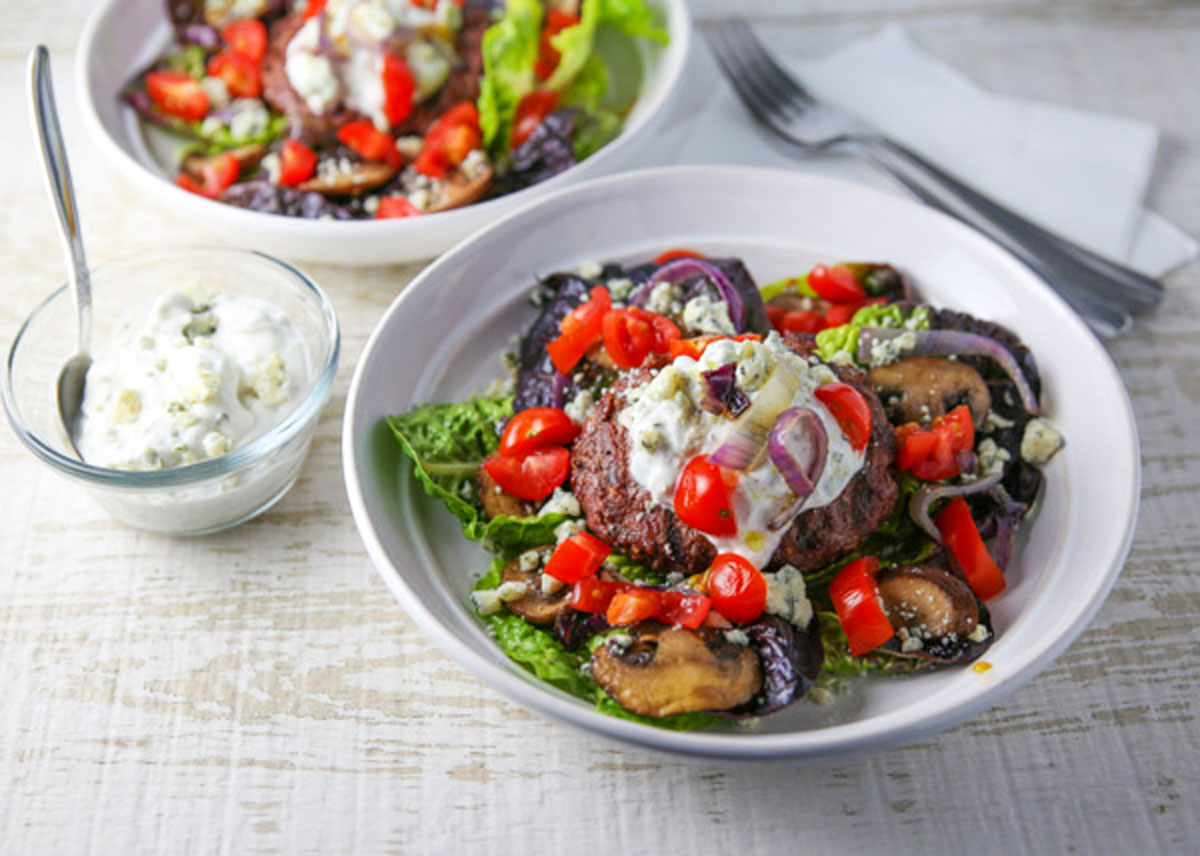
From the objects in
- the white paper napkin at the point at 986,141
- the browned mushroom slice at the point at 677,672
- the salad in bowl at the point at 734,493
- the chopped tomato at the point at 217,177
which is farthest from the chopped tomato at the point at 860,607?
the chopped tomato at the point at 217,177

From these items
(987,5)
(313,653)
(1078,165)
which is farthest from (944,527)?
(987,5)

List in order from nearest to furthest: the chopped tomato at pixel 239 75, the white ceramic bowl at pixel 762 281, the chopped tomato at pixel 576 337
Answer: the white ceramic bowl at pixel 762 281 → the chopped tomato at pixel 576 337 → the chopped tomato at pixel 239 75

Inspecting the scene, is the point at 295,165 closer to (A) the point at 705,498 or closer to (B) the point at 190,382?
(B) the point at 190,382

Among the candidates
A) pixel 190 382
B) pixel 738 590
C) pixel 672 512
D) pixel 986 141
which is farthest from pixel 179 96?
pixel 986 141

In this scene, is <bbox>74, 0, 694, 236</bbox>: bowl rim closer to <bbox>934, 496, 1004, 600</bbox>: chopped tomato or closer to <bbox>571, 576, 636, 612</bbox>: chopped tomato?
<bbox>571, 576, 636, 612</bbox>: chopped tomato

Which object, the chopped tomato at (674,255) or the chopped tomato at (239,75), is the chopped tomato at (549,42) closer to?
the chopped tomato at (239,75)
